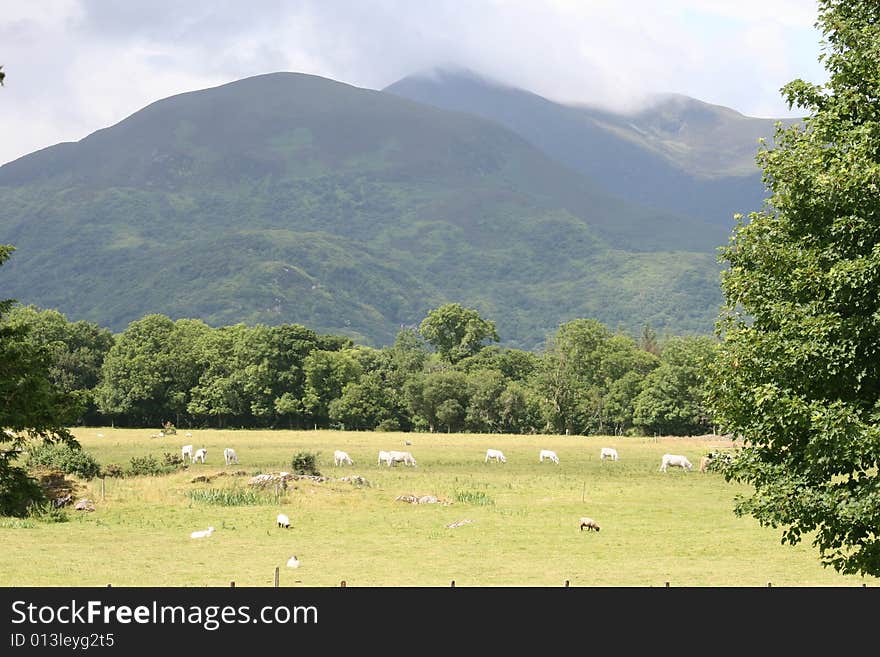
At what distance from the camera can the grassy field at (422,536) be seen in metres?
30.3

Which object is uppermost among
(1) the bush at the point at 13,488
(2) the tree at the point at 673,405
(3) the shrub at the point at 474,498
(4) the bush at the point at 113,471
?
(1) the bush at the point at 13,488

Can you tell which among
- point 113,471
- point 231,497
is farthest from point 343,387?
point 231,497

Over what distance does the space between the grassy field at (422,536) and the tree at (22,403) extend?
3.00 meters

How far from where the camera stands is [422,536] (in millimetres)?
40219

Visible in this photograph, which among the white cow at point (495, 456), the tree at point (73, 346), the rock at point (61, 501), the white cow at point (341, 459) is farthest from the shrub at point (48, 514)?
the tree at point (73, 346)

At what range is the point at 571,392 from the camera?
13575cm

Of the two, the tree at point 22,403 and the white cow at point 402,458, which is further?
the white cow at point 402,458

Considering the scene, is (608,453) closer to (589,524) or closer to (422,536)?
(589,524)

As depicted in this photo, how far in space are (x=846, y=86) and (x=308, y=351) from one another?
125 m

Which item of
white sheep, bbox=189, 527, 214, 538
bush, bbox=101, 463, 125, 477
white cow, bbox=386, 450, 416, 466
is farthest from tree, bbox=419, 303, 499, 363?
white sheep, bbox=189, 527, 214, 538

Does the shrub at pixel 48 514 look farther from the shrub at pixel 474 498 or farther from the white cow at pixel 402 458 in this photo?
the white cow at pixel 402 458
